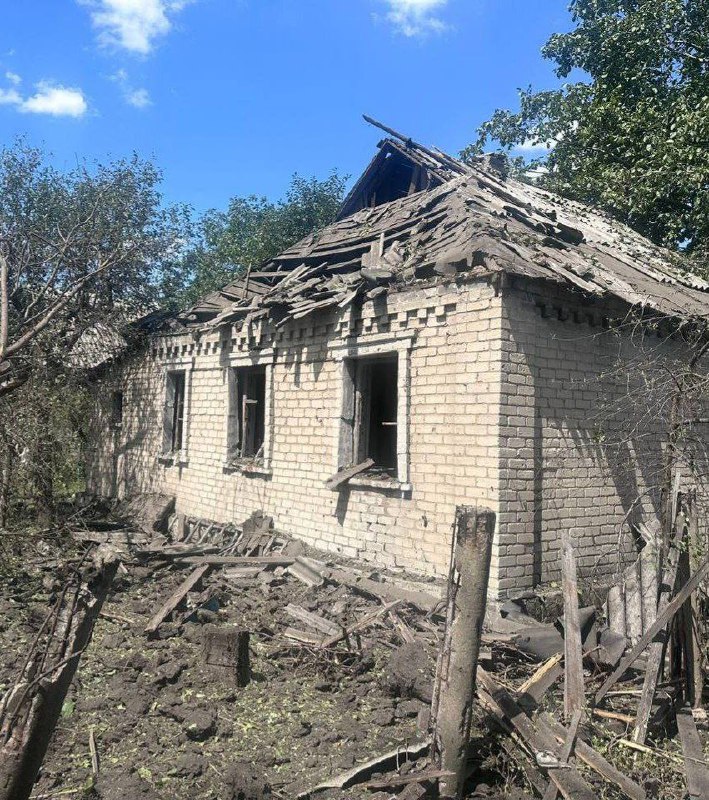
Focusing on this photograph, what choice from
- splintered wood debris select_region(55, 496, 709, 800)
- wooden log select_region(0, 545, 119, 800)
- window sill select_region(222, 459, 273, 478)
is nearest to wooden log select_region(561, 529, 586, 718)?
splintered wood debris select_region(55, 496, 709, 800)

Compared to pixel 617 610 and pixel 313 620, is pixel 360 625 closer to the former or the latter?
pixel 313 620

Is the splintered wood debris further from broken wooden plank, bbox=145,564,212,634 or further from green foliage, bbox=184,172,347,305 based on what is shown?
green foliage, bbox=184,172,347,305

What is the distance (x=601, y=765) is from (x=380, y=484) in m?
4.61

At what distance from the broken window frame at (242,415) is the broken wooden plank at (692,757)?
668 centimetres

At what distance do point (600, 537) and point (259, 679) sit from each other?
4.38 metres

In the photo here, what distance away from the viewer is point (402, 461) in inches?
308

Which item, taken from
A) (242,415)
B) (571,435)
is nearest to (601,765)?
(571,435)

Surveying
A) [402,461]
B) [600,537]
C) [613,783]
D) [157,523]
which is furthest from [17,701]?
[157,523]

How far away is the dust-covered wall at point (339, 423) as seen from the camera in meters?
7.17

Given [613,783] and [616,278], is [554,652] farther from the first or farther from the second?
[616,278]

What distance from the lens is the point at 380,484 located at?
26.6 ft

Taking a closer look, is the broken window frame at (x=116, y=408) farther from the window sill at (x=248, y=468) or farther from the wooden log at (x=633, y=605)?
the wooden log at (x=633, y=605)

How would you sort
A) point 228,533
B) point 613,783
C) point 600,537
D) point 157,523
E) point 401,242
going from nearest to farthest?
point 613,783
point 600,537
point 401,242
point 228,533
point 157,523

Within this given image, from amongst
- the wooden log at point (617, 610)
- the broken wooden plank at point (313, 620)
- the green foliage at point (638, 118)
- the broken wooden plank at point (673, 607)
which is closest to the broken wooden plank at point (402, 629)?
the broken wooden plank at point (313, 620)
